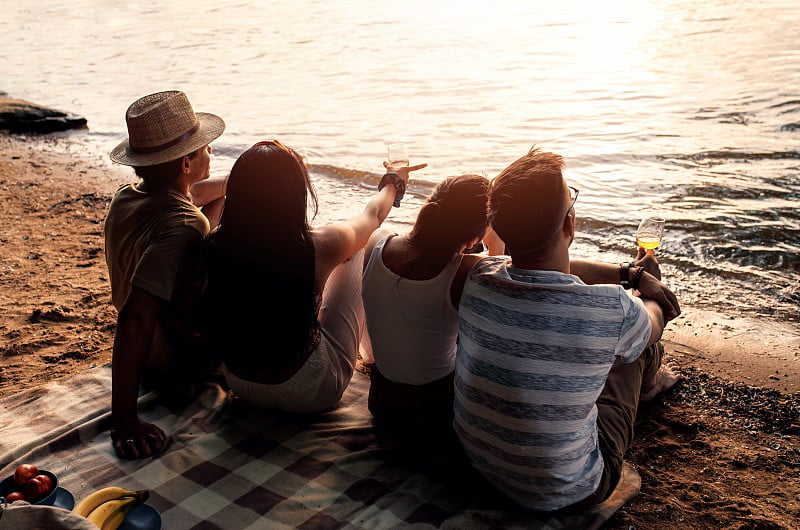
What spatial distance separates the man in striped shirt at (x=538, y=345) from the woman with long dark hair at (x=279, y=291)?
2.37 ft

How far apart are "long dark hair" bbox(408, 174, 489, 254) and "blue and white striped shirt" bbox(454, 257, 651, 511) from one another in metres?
0.14

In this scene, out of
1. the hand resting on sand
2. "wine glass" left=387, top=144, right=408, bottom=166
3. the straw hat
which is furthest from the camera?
"wine glass" left=387, top=144, right=408, bottom=166

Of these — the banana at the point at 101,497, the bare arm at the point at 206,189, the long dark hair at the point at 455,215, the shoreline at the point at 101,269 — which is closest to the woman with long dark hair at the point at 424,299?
the long dark hair at the point at 455,215

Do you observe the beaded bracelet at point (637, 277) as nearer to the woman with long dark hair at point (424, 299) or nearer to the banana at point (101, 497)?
the woman with long dark hair at point (424, 299)

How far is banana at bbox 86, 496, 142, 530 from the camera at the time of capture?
2.41m

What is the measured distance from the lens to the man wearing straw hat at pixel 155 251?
281 cm

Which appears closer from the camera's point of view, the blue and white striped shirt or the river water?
the blue and white striped shirt

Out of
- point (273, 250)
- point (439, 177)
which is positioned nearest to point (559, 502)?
point (273, 250)

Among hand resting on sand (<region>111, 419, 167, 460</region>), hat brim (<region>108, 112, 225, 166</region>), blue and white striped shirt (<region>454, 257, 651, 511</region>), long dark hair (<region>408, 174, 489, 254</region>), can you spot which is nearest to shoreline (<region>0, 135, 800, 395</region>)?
hand resting on sand (<region>111, 419, 167, 460</region>)

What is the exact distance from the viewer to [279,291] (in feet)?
9.17

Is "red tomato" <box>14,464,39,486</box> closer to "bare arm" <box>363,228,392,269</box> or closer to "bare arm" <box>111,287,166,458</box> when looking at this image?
"bare arm" <box>111,287,166,458</box>

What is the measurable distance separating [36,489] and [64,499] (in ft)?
0.51

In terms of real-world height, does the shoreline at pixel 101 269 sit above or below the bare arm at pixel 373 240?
below

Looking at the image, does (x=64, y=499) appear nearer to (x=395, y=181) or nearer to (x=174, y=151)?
(x=174, y=151)
